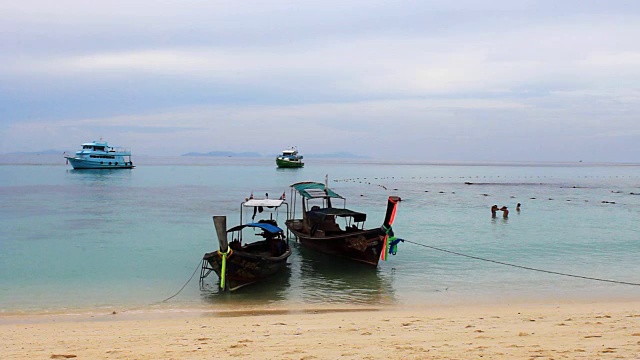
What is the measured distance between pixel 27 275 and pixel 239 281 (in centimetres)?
723

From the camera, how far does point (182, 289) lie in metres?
14.0

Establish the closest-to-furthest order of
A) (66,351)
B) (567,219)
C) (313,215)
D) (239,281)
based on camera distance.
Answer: (66,351) → (239,281) → (313,215) → (567,219)

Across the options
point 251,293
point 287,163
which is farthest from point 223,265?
point 287,163

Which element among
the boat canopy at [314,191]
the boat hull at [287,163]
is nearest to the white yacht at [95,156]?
Result: the boat hull at [287,163]

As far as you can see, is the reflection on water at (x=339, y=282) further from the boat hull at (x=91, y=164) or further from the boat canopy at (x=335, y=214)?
the boat hull at (x=91, y=164)

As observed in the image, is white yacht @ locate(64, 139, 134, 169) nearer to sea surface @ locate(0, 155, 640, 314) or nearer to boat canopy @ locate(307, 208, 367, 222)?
sea surface @ locate(0, 155, 640, 314)

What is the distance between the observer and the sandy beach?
7.51 metres

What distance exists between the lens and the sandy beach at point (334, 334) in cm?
751

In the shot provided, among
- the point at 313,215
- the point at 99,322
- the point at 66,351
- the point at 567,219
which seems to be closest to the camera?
the point at 66,351

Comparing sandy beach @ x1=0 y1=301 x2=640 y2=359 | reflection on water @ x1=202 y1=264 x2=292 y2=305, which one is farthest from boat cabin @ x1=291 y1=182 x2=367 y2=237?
sandy beach @ x1=0 y1=301 x2=640 y2=359

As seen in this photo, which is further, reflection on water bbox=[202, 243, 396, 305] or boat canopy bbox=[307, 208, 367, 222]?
boat canopy bbox=[307, 208, 367, 222]

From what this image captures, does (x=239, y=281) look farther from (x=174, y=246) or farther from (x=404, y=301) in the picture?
(x=174, y=246)

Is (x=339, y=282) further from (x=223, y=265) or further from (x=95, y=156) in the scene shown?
(x=95, y=156)

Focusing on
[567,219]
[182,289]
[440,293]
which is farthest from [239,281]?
[567,219]
